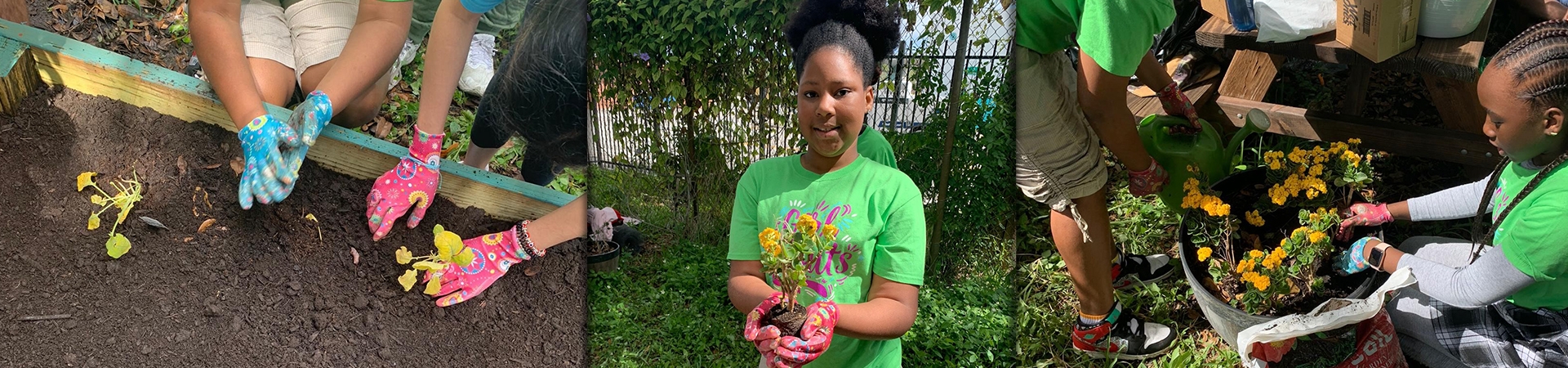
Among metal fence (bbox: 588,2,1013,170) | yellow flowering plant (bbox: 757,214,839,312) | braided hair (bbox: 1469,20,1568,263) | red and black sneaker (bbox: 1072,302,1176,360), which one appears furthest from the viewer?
red and black sneaker (bbox: 1072,302,1176,360)

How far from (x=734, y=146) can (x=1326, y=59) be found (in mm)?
1309

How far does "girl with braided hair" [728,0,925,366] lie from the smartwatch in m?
0.95

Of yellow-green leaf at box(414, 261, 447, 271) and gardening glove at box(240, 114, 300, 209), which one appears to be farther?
yellow-green leaf at box(414, 261, 447, 271)

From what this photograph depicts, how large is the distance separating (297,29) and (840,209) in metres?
1.26

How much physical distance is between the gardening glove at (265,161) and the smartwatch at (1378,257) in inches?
92.9

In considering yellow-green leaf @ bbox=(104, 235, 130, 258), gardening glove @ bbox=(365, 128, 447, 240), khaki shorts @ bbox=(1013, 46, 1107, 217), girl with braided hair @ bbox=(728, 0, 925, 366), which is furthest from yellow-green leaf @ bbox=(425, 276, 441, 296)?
khaki shorts @ bbox=(1013, 46, 1107, 217)

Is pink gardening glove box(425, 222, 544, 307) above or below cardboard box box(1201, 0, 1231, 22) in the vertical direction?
below

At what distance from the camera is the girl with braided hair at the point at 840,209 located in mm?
1851

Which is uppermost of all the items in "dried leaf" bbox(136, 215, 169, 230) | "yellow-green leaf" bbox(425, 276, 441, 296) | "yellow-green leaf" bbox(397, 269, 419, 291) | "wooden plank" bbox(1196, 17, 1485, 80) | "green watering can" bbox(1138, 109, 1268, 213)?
"wooden plank" bbox(1196, 17, 1485, 80)

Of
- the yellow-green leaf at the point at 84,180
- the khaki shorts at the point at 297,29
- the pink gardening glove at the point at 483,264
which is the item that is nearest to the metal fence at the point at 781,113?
the pink gardening glove at the point at 483,264

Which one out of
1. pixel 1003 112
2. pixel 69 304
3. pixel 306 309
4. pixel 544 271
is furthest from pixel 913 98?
pixel 69 304

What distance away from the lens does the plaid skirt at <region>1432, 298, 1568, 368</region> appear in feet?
6.17

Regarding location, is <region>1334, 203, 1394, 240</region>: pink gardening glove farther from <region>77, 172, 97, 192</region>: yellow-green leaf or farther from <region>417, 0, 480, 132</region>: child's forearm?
<region>77, 172, 97, 192</region>: yellow-green leaf

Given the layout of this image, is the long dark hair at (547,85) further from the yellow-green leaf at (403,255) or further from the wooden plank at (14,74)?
the wooden plank at (14,74)
